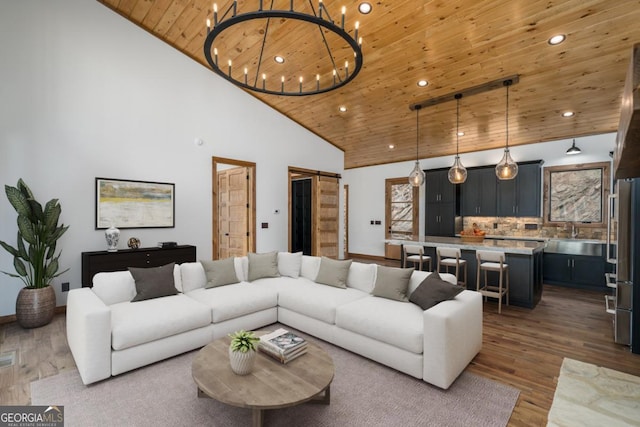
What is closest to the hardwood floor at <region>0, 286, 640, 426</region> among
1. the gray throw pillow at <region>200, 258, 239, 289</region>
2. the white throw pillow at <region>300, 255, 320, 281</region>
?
the gray throw pillow at <region>200, 258, 239, 289</region>

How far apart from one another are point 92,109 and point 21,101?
727 mm

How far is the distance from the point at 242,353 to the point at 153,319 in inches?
50.2

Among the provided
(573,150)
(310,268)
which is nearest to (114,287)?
(310,268)

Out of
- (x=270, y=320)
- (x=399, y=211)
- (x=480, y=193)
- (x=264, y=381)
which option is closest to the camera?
(x=264, y=381)

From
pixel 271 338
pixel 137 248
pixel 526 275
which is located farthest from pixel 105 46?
pixel 526 275

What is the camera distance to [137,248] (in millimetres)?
4445

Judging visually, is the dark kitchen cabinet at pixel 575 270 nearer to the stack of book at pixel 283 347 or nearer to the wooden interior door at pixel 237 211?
the stack of book at pixel 283 347

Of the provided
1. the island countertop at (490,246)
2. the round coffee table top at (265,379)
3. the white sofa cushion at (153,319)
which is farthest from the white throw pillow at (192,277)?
the island countertop at (490,246)

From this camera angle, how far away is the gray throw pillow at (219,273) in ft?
12.3

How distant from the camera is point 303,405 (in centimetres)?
219

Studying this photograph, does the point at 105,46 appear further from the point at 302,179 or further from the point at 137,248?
the point at 302,179

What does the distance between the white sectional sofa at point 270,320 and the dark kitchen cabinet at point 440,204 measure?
4188mm

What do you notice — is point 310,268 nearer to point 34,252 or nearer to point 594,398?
point 594,398

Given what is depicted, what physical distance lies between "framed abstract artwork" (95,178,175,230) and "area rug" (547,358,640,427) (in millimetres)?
5293
